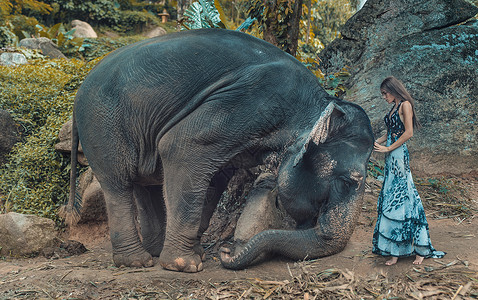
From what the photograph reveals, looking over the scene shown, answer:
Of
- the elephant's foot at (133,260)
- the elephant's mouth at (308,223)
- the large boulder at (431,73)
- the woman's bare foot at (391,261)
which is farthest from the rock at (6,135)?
the woman's bare foot at (391,261)

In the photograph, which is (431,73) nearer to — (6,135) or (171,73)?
(171,73)

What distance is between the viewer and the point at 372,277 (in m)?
3.66

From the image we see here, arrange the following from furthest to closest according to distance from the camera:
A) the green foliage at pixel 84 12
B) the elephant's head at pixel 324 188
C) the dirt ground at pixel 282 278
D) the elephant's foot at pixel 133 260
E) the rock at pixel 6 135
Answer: the green foliage at pixel 84 12 → the rock at pixel 6 135 → the elephant's foot at pixel 133 260 → the elephant's head at pixel 324 188 → the dirt ground at pixel 282 278

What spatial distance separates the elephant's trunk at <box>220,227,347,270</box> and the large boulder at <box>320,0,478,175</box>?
9.68ft

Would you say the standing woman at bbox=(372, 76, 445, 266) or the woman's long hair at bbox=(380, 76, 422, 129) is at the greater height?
the woman's long hair at bbox=(380, 76, 422, 129)

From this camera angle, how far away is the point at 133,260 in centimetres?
448

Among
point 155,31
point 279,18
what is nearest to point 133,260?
point 279,18

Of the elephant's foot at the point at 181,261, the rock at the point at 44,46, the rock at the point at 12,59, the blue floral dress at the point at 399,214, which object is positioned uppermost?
the blue floral dress at the point at 399,214

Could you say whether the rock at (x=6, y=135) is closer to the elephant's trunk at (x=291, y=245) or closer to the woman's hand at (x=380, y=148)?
the elephant's trunk at (x=291, y=245)

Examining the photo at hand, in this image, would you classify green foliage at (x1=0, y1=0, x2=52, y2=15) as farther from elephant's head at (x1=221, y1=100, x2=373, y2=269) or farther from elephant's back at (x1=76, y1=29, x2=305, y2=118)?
elephant's head at (x1=221, y1=100, x2=373, y2=269)

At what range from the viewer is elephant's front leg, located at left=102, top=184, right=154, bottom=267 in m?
4.49

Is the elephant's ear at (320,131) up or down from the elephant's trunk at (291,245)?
up

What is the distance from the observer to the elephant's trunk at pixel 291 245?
13.1 ft

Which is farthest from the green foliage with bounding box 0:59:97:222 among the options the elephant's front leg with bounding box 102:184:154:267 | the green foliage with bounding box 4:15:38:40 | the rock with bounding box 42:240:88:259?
the green foliage with bounding box 4:15:38:40
